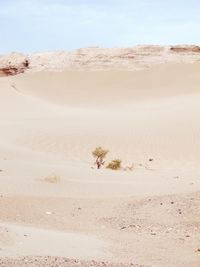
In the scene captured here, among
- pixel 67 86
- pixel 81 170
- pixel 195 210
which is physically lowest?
pixel 67 86

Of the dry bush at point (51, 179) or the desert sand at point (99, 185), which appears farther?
the dry bush at point (51, 179)

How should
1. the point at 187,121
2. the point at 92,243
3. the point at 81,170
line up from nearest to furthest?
the point at 92,243 < the point at 81,170 < the point at 187,121

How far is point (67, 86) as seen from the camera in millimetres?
42219

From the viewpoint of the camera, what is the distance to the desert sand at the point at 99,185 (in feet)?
27.4

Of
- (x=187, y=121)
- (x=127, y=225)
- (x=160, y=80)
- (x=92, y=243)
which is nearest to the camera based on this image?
(x=92, y=243)

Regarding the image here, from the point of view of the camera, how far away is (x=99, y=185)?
45.7 feet

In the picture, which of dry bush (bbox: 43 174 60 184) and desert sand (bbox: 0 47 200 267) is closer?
desert sand (bbox: 0 47 200 267)

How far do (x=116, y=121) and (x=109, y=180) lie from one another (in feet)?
46.2

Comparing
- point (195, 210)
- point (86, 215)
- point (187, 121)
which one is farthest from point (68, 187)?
point (187, 121)

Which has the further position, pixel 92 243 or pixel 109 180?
pixel 109 180

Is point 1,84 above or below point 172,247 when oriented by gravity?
below

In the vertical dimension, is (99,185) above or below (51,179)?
below

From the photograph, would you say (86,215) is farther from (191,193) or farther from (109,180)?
(109,180)

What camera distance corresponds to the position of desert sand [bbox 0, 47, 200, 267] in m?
8.34
